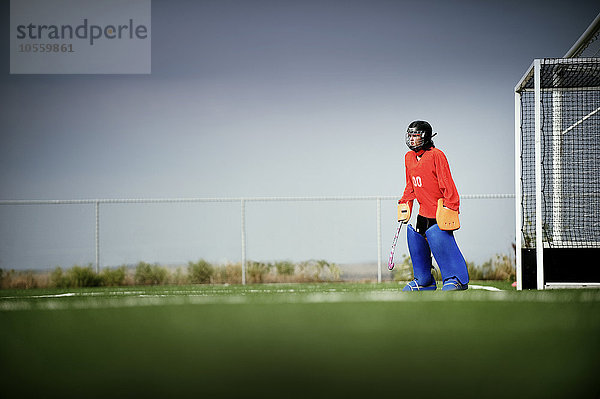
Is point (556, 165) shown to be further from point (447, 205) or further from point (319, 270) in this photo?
point (319, 270)

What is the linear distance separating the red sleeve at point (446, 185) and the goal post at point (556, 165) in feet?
3.49

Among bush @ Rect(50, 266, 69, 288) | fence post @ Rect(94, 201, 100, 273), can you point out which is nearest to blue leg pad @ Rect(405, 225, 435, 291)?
fence post @ Rect(94, 201, 100, 273)

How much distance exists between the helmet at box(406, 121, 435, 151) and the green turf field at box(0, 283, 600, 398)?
159 inches

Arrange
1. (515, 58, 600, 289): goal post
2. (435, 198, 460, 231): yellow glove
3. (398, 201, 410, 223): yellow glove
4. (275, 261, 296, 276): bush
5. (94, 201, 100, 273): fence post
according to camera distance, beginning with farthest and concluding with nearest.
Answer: (94, 201, 100, 273): fence post → (275, 261, 296, 276): bush → (398, 201, 410, 223): yellow glove → (515, 58, 600, 289): goal post → (435, 198, 460, 231): yellow glove

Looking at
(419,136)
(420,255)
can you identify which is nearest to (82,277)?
(420,255)

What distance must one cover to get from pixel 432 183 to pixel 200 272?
6.75 m

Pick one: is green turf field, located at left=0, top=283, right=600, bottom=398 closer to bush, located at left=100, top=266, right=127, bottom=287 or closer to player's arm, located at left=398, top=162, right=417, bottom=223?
player's arm, located at left=398, top=162, right=417, bottom=223

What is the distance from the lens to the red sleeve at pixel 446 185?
22.5 ft

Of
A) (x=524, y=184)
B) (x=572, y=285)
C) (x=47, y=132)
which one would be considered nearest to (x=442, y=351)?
(x=572, y=285)

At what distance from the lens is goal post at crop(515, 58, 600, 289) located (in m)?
7.30

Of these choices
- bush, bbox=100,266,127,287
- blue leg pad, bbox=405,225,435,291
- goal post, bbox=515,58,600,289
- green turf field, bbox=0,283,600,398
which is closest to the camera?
green turf field, bbox=0,283,600,398

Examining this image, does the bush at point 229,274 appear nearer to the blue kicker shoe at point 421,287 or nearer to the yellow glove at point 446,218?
the blue kicker shoe at point 421,287

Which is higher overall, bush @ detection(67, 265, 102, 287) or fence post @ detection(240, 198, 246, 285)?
fence post @ detection(240, 198, 246, 285)

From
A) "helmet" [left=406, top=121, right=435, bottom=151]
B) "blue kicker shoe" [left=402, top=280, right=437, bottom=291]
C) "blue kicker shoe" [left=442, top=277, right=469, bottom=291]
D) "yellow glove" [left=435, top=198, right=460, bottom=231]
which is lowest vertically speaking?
"blue kicker shoe" [left=402, top=280, right=437, bottom=291]
